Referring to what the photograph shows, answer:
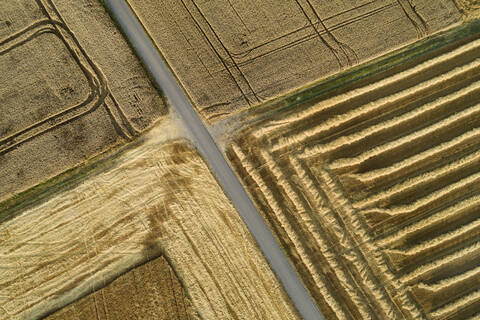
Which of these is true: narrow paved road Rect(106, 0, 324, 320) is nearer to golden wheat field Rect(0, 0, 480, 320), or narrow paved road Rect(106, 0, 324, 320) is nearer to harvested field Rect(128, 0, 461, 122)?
golden wheat field Rect(0, 0, 480, 320)

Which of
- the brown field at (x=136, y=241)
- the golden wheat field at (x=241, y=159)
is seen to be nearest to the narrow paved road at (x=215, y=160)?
the golden wheat field at (x=241, y=159)

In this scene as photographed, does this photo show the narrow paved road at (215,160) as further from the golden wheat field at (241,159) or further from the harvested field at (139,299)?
the harvested field at (139,299)

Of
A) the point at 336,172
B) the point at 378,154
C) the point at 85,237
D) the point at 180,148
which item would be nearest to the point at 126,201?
the point at 85,237

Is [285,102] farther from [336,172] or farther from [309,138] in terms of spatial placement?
[336,172]

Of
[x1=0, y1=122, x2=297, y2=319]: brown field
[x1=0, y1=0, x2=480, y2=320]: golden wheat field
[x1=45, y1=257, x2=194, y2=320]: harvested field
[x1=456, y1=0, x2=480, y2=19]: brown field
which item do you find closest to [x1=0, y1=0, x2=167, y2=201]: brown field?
[x1=0, y1=0, x2=480, y2=320]: golden wheat field

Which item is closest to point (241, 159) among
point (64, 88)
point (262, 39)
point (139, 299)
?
point (262, 39)
